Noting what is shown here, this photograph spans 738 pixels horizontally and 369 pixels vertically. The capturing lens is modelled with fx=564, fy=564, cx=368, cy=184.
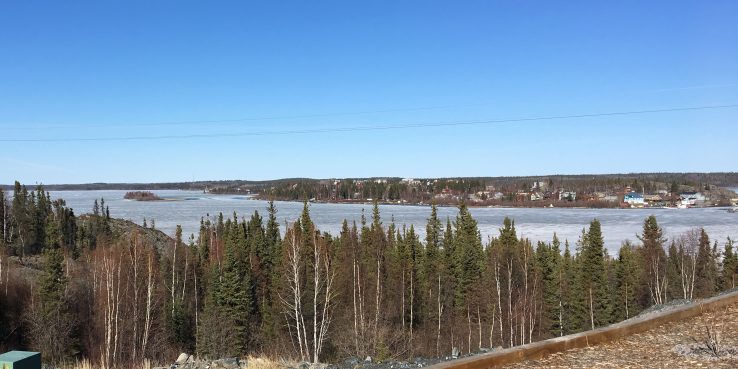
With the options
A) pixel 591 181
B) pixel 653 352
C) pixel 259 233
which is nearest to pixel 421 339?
pixel 259 233

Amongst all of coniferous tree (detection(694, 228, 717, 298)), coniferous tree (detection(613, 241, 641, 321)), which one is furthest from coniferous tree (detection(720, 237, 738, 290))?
coniferous tree (detection(613, 241, 641, 321))

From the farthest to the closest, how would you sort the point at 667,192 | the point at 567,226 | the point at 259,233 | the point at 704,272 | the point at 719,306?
the point at 667,192
the point at 567,226
the point at 259,233
the point at 704,272
the point at 719,306

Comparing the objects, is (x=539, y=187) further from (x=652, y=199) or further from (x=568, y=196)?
(x=652, y=199)

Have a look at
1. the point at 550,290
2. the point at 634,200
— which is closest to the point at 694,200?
the point at 634,200

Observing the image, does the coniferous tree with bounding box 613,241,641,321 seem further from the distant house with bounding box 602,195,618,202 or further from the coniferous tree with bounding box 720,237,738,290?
the distant house with bounding box 602,195,618,202

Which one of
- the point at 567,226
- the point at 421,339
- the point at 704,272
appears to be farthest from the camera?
the point at 567,226

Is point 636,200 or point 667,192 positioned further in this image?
point 667,192

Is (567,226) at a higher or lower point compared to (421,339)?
higher

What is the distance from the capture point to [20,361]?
5246mm

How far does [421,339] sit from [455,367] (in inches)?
1366

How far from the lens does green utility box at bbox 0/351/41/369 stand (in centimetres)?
514

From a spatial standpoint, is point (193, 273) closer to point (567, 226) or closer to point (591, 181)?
point (567, 226)

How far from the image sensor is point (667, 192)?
16075cm

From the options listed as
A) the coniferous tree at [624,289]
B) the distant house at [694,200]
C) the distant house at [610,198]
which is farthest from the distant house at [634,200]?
the coniferous tree at [624,289]
